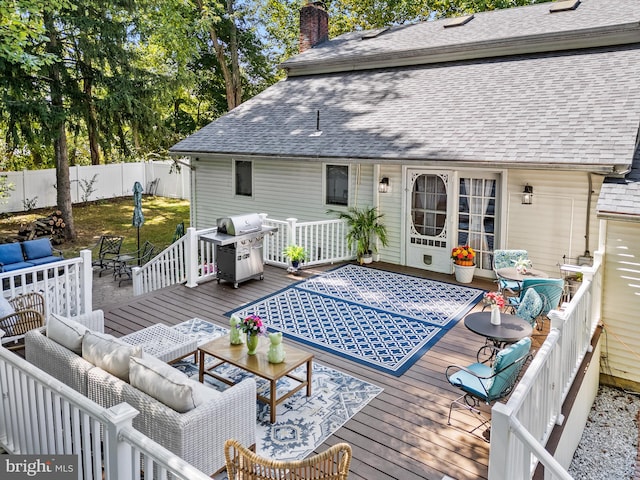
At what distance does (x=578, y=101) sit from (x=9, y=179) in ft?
62.4

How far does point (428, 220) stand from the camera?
9836mm

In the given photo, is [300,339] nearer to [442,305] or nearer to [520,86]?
[442,305]

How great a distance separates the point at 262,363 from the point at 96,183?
65.1 ft

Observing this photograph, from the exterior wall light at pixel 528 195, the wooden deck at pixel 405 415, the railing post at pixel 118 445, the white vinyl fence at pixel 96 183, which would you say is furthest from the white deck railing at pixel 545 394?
the white vinyl fence at pixel 96 183

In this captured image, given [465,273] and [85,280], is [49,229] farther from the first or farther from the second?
[465,273]

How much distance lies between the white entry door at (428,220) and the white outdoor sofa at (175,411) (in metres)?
6.57

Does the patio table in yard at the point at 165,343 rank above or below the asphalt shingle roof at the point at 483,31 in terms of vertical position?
below

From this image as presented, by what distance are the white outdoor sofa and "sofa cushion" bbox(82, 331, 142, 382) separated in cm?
1

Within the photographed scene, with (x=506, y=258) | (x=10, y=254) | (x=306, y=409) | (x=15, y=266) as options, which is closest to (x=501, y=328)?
(x=306, y=409)

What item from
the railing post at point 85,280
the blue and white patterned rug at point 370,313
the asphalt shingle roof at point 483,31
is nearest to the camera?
the blue and white patterned rug at point 370,313

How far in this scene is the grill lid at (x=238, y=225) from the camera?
833 centimetres

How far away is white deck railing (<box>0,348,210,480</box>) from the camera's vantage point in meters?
2.76

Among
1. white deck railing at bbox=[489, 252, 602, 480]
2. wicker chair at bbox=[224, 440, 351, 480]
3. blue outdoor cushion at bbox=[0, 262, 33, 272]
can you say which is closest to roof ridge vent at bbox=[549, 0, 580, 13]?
white deck railing at bbox=[489, 252, 602, 480]

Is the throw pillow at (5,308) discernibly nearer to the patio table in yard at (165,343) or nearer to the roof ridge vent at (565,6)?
the patio table in yard at (165,343)
